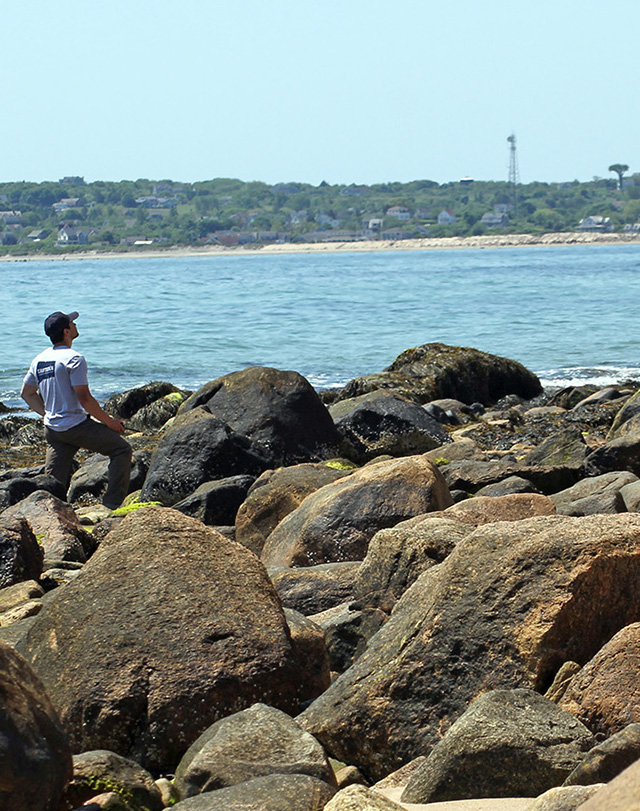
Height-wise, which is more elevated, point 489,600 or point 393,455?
point 489,600

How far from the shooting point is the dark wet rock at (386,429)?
43.4ft

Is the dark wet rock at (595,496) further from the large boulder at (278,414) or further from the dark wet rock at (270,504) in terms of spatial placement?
the large boulder at (278,414)

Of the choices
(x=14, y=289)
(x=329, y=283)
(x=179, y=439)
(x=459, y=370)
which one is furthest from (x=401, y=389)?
(x=14, y=289)

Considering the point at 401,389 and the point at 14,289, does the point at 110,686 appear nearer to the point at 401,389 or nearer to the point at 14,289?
the point at 401,389

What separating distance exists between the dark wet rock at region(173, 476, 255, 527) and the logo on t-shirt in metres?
1.70

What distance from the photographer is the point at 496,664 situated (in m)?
4.59

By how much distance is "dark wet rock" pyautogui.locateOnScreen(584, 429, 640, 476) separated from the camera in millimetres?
10266

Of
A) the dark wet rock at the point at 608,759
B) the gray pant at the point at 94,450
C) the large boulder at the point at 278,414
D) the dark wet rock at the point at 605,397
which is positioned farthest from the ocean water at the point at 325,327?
the dark wet rock at the point at 608,759

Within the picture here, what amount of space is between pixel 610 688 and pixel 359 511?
147 inches

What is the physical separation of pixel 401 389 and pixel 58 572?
10418 mm

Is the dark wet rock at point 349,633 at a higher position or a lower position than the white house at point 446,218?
lower

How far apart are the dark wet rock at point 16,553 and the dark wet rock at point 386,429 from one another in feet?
19.0

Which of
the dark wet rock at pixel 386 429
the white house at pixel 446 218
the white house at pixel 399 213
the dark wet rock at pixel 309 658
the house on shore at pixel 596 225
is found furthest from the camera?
the white house at pixel 399 213

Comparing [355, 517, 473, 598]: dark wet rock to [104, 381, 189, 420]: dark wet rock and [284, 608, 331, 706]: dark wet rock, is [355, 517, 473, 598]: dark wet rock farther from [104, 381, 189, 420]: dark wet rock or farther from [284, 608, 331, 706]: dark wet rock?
[104, 381, 189, 420]: dark wet rock
